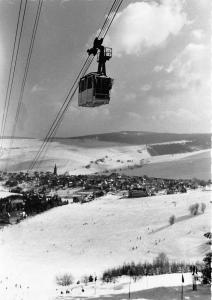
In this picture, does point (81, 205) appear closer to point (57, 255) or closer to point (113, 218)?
point (113, 218)

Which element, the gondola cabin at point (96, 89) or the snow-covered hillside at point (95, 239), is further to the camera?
the snow-covered hillside at point (95, 239)

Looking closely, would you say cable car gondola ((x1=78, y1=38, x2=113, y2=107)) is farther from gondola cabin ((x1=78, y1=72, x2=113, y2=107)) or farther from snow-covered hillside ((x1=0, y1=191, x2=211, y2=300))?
snow-covered hillside ((x1=0, y1=191, x2=211, y2=300))

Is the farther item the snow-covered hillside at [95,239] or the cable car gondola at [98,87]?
the snow-covered hillside at [95,239]

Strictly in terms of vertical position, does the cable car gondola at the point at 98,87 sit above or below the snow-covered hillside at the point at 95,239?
above

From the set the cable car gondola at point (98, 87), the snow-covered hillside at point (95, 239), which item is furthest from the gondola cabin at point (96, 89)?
the snow-covered hillside at point (95, 239)

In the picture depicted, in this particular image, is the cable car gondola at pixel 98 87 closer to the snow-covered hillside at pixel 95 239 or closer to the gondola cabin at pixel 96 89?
the gondola cabin at pixel 96 89

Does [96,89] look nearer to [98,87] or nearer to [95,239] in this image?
[98,87]

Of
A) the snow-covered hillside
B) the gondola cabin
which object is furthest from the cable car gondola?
the snow-covered hillside

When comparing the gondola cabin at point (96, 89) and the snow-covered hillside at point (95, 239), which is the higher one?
the gondola cabin at point (96, 89)
